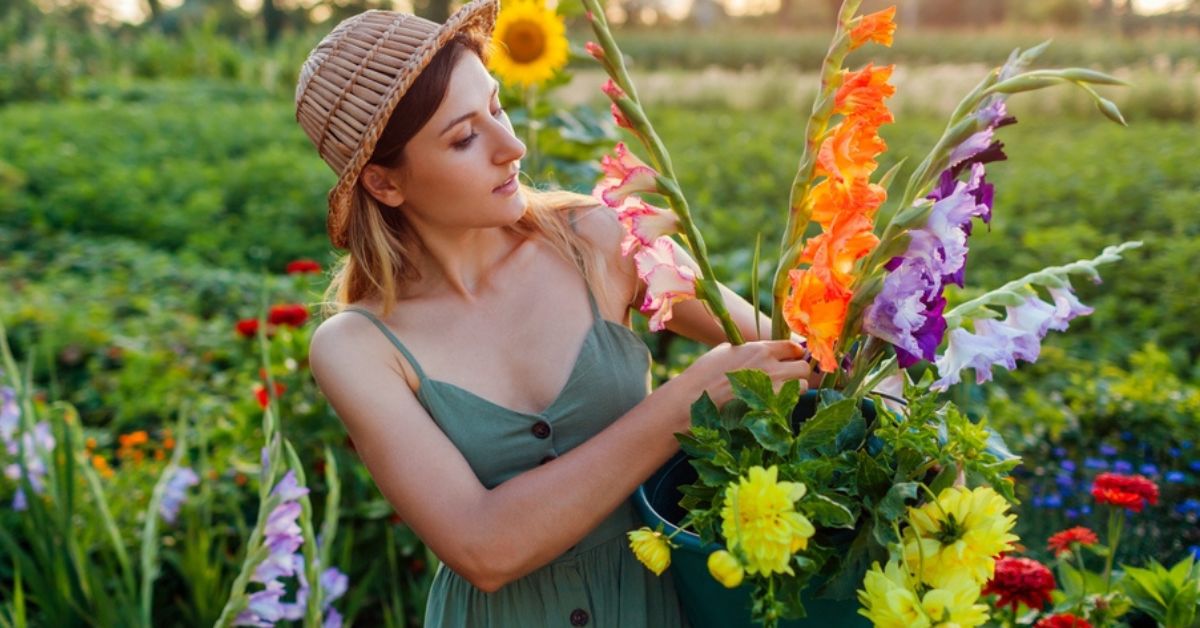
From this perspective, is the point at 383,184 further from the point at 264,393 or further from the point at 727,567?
the point at 264,393

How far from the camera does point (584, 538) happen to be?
4.12ft

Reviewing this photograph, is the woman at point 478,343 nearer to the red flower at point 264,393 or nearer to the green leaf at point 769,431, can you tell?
the green leaf at point 769,431

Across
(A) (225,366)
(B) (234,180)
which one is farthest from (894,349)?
(B) (234,180)

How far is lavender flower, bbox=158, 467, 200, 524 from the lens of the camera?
100 inches

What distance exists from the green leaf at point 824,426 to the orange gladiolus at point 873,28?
0.31 m

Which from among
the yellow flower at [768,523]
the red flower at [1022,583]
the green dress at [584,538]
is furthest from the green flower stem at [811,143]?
the red flower at [1022,583]

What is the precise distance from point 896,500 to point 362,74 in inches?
30.1

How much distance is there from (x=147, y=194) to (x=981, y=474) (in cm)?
→ 718

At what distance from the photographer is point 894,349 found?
908 mm

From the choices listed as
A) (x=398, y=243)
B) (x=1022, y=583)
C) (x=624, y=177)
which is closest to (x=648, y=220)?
(x=624, y=177)

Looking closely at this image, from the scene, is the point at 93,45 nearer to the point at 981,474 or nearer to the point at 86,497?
the point at 86,497

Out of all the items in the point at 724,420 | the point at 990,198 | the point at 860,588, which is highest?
the point at 990,198

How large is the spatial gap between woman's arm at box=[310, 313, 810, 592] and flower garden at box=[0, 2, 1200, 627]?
0.08 m

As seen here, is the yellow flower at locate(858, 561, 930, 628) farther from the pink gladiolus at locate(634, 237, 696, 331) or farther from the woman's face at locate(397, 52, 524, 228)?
the woman's face at locate(397, 52, 524, 228)
